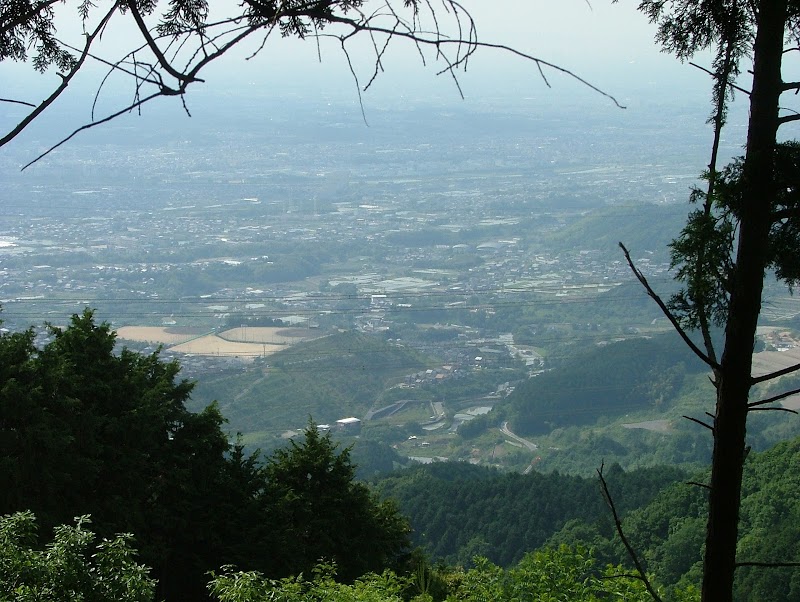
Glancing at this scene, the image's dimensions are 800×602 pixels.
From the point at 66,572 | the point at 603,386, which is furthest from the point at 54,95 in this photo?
the point at 603,386

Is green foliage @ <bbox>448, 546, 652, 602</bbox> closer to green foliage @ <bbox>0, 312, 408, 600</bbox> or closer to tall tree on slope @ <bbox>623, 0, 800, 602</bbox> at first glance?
green foliage @ <bbox>0, 312, 408, 600</bbox>

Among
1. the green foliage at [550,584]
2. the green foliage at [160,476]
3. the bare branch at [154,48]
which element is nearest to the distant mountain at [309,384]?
the green foliage at [160,476]

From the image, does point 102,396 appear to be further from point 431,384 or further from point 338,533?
point 431,384

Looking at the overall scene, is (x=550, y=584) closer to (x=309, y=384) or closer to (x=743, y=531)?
(x=743, y=531)

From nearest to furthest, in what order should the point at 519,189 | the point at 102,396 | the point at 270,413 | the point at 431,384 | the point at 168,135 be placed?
the point at 102,396
the point at 270,413
the point at 431,384
the point at 519,189
the point at 168,135

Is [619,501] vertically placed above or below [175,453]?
below

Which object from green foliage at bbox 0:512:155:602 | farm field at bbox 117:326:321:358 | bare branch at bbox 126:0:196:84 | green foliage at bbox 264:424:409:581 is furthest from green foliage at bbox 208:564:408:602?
farm field at bbox 117:326:321:358

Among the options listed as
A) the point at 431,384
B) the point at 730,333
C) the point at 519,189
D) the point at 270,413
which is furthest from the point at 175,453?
the point at 519,189
